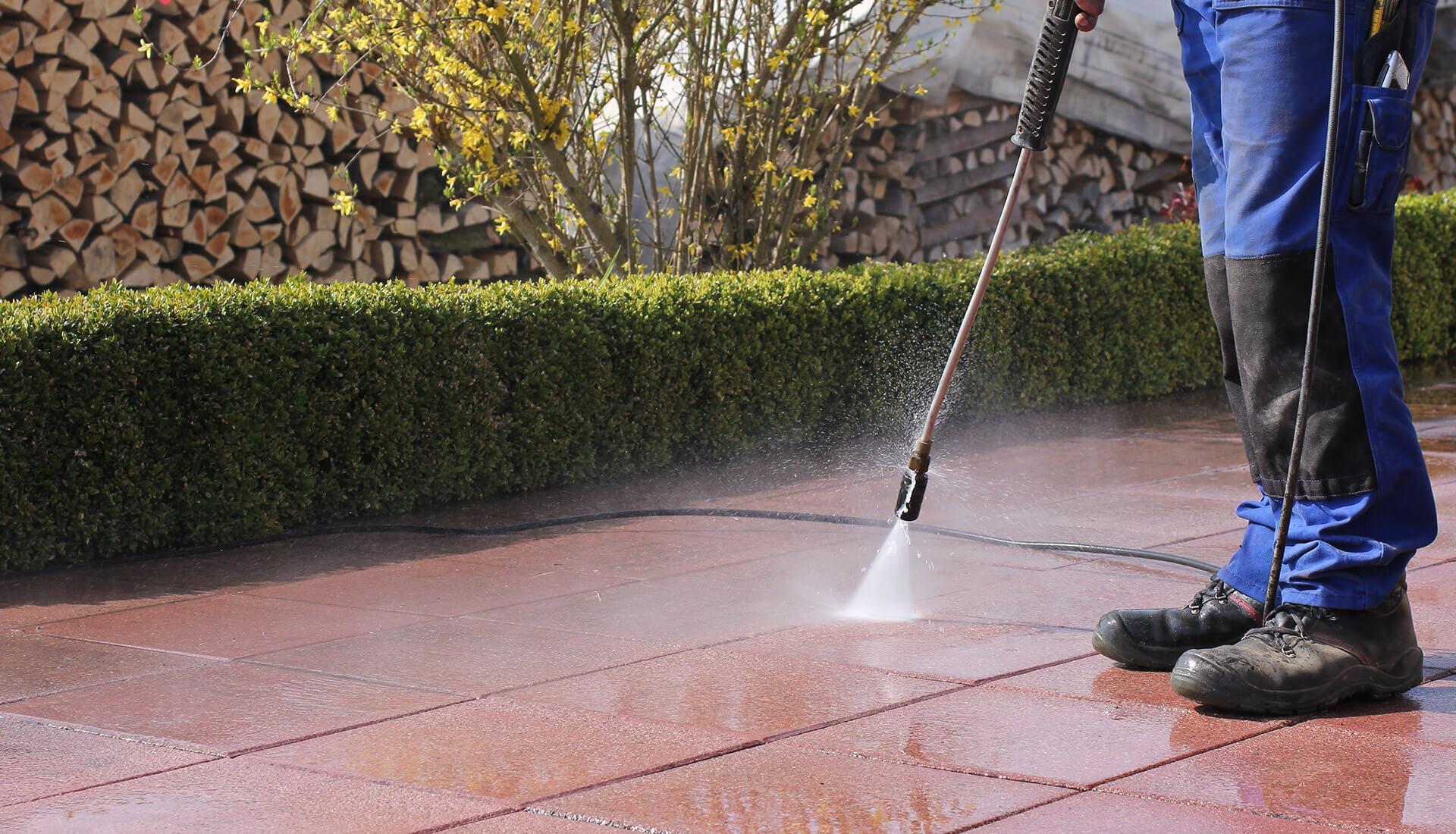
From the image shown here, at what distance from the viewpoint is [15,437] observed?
4.10 metres

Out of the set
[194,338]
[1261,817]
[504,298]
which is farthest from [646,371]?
[1261,817]

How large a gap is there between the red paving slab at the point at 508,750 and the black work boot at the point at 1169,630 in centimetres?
81

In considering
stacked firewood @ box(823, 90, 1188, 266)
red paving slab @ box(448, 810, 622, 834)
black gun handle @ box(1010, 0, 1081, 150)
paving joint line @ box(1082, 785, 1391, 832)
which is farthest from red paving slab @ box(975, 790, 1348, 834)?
stacked firewood @ box(823, 90, 1188, 266)

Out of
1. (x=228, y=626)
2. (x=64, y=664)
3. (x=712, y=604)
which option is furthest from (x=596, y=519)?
(x=64, y=664)

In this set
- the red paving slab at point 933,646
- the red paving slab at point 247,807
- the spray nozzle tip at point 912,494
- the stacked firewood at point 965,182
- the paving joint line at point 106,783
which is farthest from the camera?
the stacked firewood at point 965,182

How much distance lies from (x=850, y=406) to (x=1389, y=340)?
3902 millimetres

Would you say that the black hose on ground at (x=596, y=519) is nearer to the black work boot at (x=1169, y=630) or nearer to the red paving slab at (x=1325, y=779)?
the black work boot at (x=1169, y=630)

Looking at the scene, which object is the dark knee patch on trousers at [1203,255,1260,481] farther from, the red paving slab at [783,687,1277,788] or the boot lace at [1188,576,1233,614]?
the red paving slab at [783,687,1277,788]

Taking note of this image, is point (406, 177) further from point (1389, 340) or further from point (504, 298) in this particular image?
point (1389, 340)

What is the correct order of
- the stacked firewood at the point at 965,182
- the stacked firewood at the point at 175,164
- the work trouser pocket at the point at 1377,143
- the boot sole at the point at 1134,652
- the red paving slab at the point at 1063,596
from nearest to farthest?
the work trouser pocket at the point at 1377,143, the boot sole at the point at 1134,652, the red paving slab at the point at 1063,596, the stacked firewood at the point at 175,164, the stacked firewood at the point at 965,182

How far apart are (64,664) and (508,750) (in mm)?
1301

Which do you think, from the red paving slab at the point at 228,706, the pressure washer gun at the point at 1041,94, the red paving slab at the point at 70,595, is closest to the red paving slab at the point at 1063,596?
the pressure washer gun at the point at 1041,94

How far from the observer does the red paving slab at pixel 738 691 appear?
2.53 meters

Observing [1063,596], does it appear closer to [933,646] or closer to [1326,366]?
[933,646]
